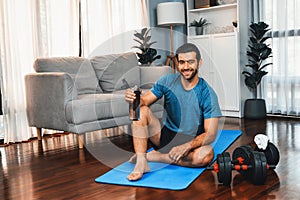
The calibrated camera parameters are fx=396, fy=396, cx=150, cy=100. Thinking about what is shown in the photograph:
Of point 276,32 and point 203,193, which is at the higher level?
point 276,32

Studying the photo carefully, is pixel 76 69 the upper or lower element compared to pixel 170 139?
upper

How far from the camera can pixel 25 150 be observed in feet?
12.1

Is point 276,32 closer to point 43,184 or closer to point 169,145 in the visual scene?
point 169,145

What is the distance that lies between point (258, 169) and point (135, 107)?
83cm

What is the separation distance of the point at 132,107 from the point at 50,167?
36.2 inches

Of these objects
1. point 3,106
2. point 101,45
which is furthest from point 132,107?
point 101,45

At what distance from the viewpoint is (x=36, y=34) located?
432 centimetres

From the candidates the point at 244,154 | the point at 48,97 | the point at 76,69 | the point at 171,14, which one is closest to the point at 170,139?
the point at 244,154

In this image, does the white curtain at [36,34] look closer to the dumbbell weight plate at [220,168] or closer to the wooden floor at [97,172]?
the wooden floor at [97,172]

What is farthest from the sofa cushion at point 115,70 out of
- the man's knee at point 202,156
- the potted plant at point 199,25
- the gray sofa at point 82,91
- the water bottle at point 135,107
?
the man's knee at point 202,156

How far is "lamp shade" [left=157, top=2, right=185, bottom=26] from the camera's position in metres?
5.28

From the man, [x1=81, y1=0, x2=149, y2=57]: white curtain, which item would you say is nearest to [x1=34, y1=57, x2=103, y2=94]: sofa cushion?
[x1=81, y1=0, x2=149, y2=57]: white curtain

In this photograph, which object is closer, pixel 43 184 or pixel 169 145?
pixel 43 184

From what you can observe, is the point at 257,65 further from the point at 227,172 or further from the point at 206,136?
the point at 227,172
